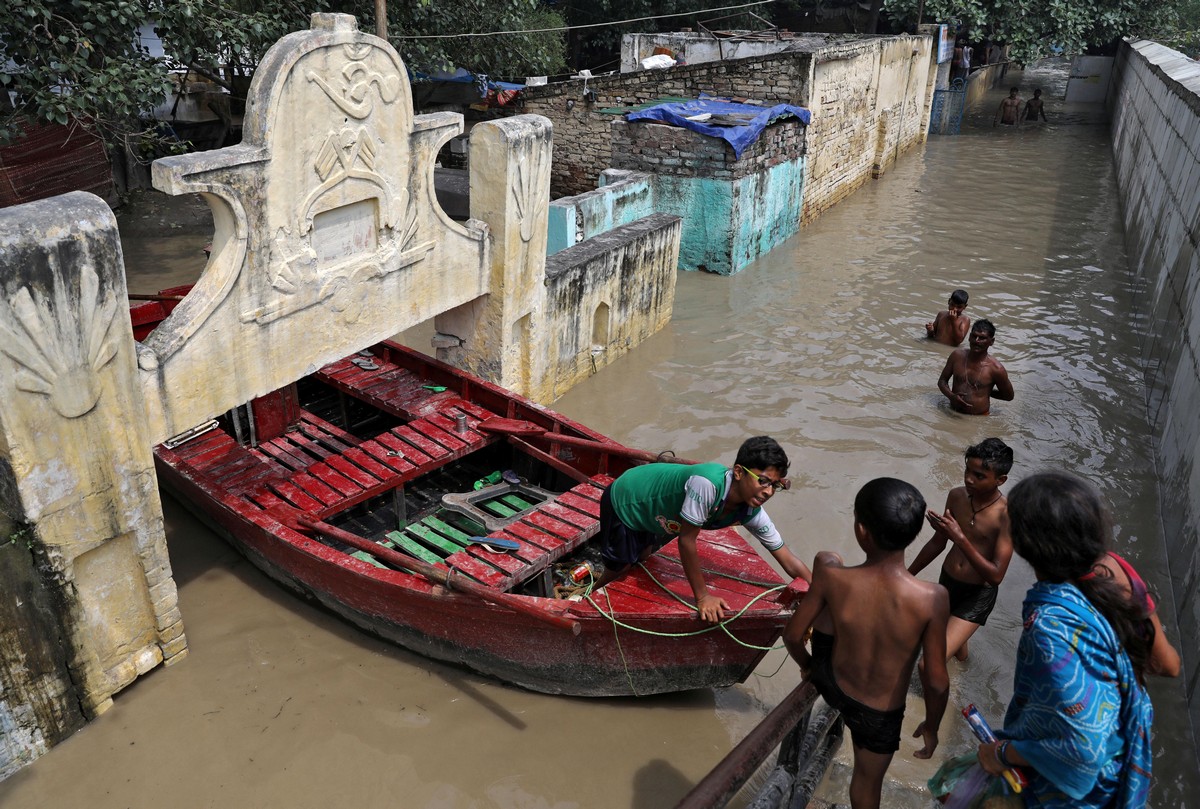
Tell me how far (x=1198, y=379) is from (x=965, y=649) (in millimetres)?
3148

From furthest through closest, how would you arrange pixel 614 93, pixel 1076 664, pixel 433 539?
pixel 614 93 → pixel 433 539 → pixel 1076 664

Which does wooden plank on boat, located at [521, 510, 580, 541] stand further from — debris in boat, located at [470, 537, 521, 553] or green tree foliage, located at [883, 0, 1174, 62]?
green tree foliage, located at [883, 0, 1174, 62]

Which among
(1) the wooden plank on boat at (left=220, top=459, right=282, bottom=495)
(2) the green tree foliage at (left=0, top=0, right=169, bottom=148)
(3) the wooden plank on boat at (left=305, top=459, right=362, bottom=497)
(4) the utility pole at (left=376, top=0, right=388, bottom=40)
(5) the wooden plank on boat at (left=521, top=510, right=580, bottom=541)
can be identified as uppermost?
(4) the utility pole at (left=376, top=0, right=388, bottom=40)

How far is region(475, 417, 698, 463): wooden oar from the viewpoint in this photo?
219 inches

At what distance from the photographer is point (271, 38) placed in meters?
9.22

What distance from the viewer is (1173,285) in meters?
8.85

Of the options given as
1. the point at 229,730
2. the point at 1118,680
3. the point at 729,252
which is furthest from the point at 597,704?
the point at 729,252

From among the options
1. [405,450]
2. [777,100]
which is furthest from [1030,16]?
[405,450]

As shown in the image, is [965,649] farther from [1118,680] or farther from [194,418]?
[194,418]

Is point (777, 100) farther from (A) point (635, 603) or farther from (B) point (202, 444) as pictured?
(A) point (635, 603)

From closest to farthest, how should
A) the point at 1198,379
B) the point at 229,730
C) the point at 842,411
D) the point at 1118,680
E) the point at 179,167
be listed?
the point at 1118,680
the point at 179,167
the point at 229,730
the point at 1198,379
the point at 842,411

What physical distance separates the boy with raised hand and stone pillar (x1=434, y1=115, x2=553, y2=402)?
2.96 meters

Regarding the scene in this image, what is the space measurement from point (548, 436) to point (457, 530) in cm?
87

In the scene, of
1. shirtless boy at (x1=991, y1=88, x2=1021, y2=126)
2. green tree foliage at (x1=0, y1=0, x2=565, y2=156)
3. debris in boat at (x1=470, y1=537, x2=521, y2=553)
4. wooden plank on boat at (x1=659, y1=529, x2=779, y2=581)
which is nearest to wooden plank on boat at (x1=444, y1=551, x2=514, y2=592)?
debris in boat at (x1=470, y1=537, x2=521, y2=553)
